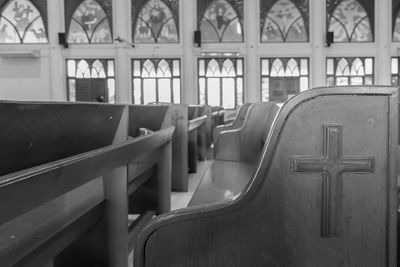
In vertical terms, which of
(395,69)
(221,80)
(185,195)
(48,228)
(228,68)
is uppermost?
(228,68)

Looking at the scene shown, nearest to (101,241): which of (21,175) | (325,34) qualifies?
(21,175)

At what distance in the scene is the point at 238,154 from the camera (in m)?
3.37

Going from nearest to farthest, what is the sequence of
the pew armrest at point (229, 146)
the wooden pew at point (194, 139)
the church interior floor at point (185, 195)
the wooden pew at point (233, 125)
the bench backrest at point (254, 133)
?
the bench backrest at point (254, 133)
the pew armrest at point (229, 146)
the church interior floor at point (185, 195)
the wooden pew at point (233, 125)
the wooden pew at point (194, 139)

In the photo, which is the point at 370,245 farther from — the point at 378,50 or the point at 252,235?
the point at 378,50

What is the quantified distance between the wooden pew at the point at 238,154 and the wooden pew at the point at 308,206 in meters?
0.78

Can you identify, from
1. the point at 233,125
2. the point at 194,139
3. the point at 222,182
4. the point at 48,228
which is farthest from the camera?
the point at 194,139

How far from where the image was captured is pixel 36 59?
1511 centimetres

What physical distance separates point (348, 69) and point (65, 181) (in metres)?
14.7

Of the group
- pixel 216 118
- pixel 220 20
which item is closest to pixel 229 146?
pixel 216 118

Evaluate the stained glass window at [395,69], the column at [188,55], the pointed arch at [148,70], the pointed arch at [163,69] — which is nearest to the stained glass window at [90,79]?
the pointed arch at [148,70]

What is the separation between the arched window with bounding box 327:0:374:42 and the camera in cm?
1471

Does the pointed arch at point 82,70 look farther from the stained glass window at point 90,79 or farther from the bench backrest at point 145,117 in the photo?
the bench backrest at point 145,117

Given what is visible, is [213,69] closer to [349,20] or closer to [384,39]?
[349,20]

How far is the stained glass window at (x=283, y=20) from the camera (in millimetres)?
14750
